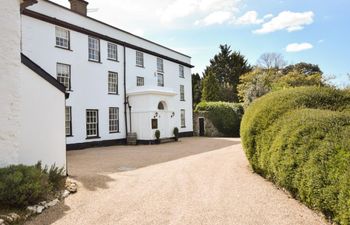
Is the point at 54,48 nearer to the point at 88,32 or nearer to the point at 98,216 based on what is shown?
the point at 88,32

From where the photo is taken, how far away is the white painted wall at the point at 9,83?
6.41 meters

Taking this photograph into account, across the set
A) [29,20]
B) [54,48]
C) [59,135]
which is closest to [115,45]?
[54,48]

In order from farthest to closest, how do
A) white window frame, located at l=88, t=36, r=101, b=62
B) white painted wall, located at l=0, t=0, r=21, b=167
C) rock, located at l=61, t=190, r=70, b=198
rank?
white window frame, located at l=88, t=36, r=101, b=62 < rock, located at l=61, t=190, r=70, b=198 < white painted wall, located at l=0, t=0, r=21, b=167

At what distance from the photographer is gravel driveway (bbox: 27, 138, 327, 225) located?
207 inches

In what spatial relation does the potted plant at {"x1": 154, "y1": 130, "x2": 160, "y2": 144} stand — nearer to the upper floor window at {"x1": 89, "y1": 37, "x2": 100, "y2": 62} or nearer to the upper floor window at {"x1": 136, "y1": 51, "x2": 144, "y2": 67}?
the upper floor window at {"x1": 136, "y1": 51, "x2": 144, "y2": 67}

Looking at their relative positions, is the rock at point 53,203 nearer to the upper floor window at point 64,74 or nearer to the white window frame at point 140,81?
the upper floor window at point 64,74

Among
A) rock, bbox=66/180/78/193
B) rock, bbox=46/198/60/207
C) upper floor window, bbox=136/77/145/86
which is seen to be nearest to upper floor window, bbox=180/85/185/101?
upper floor window, bbox=136/77/145/86

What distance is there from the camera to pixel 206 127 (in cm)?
2961

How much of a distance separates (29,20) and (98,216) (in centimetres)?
1311

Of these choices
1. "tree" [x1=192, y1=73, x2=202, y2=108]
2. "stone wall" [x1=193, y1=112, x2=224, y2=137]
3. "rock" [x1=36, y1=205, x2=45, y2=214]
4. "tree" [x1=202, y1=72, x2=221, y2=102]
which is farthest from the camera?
"tree" [x1=192, y1=73, x2=202, y2=108]

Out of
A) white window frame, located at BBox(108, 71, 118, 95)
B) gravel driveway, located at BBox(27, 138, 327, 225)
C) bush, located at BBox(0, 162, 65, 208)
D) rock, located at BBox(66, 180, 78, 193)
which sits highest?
white window frame, located at BBox(108, 71, 118, 95)

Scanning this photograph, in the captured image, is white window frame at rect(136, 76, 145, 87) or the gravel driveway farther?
white window frame at rect(136, 76, 145, 87)

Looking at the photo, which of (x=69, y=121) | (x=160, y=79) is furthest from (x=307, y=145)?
(x=160, y=79)

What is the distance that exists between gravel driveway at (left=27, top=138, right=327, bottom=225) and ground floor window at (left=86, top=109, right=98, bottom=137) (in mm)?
8422
